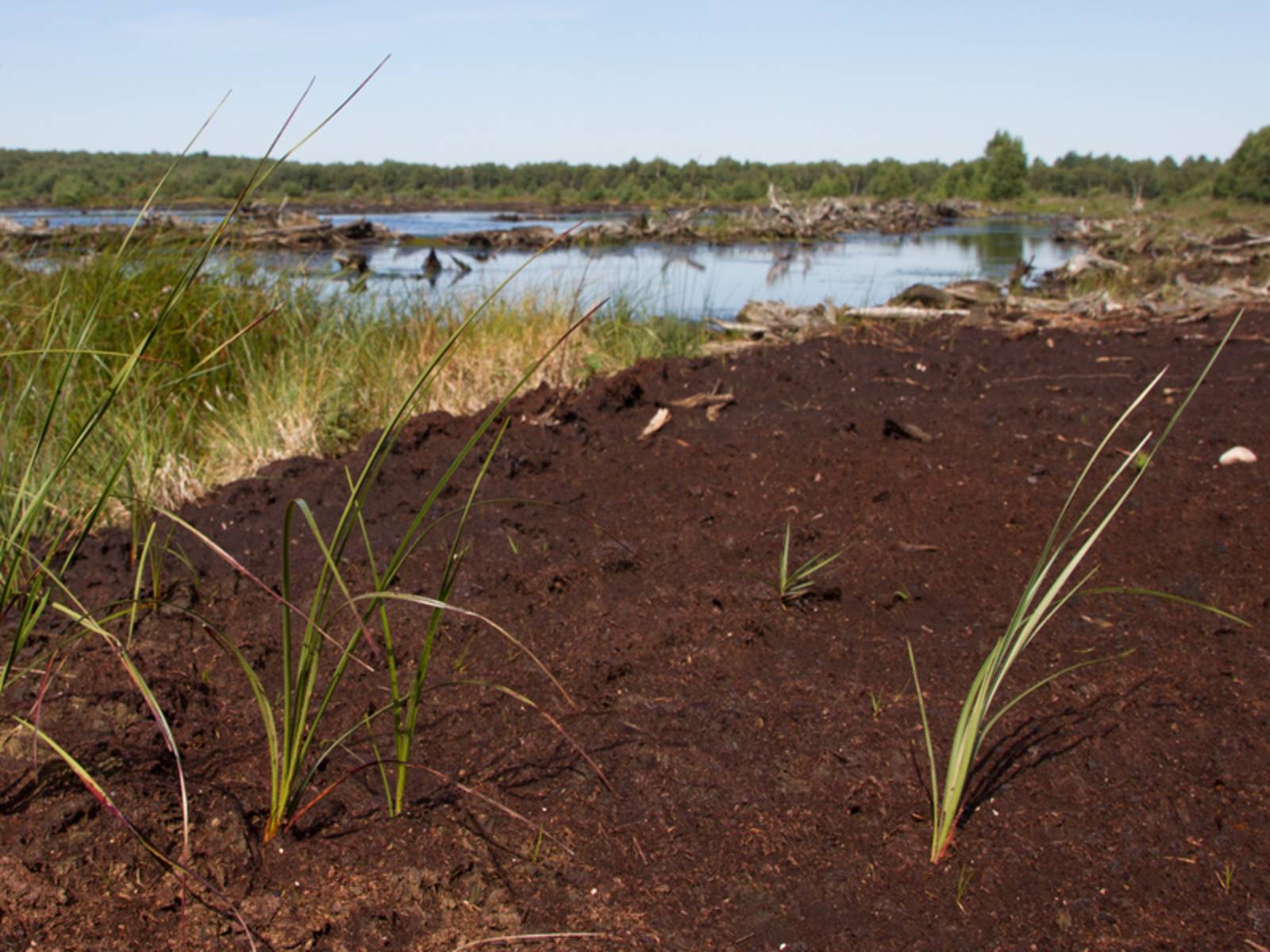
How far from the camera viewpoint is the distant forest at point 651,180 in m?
29.5

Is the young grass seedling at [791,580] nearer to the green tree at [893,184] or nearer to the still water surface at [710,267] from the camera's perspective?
the still water surface at [710,267]

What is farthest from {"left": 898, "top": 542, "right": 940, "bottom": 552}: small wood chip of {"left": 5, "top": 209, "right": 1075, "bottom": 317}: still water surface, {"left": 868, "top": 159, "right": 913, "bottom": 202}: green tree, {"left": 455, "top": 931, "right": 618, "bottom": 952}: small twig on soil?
{"left": 868, "top": 159, "right": 913, "bottom": 202}: green tree

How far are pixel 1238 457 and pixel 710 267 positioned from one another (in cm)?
1146

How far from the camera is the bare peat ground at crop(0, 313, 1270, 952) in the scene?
149cm

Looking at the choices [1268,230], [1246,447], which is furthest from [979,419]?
[1268,230]

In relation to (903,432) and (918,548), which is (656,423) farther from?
(918,548)

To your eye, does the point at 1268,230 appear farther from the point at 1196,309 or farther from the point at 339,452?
the point at 339,452

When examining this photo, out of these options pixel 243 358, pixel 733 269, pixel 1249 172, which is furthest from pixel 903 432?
pixel 1249 172

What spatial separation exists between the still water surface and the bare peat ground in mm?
2813

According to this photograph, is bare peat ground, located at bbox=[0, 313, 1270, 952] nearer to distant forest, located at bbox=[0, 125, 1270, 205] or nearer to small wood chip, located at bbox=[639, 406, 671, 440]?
small wood chip, located at bbox=[639, 406, 671, 440]

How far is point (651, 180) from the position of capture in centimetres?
3516

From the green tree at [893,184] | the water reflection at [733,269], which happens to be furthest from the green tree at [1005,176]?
the water reflection at [733,269]

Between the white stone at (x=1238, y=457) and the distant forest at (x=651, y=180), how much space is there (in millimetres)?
22854

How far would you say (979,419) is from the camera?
13.0 feet
